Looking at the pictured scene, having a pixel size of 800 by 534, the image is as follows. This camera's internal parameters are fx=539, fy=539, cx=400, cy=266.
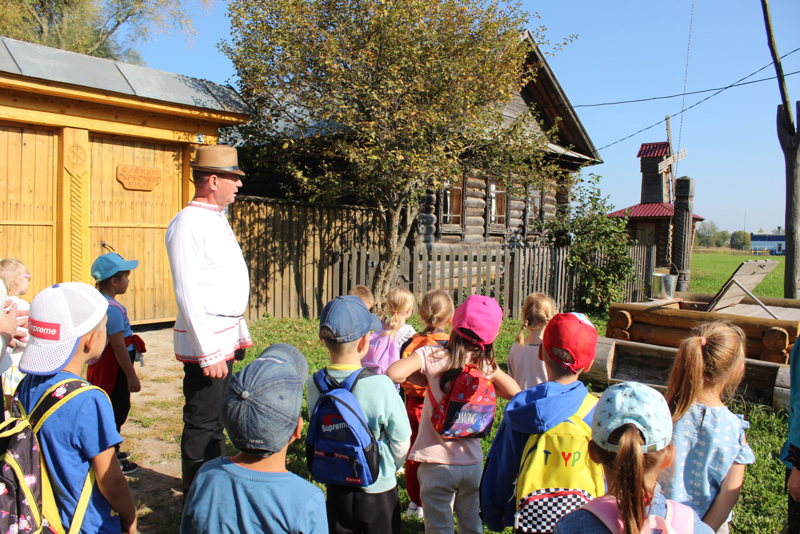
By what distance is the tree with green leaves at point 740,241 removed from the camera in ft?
285

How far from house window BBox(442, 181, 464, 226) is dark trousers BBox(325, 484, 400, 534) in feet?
35.4

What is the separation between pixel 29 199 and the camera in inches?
245

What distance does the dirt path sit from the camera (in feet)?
10.7

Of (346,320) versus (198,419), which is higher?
(346,320)

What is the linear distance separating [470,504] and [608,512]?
4.42 ft

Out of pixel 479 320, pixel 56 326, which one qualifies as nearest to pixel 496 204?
pixel 479 320

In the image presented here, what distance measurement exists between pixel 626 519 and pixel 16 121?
7.04m

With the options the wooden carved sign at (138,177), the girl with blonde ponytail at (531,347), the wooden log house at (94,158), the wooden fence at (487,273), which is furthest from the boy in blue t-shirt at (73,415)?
the wooden fence at (487,273)

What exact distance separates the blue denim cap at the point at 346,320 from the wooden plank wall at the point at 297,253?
248 inches

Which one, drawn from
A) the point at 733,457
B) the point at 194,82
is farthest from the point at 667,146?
the point at 733,457

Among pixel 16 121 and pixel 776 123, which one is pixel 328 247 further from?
pixel 776 123

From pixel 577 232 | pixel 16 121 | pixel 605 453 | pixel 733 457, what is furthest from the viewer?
pixel 577 232

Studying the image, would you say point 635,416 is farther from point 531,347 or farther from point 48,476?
point 531,347

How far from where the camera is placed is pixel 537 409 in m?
2.01
